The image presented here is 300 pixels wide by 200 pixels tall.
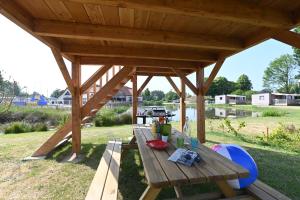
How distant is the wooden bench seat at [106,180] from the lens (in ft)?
5.73

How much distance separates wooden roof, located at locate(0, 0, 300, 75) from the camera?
203 centimetres

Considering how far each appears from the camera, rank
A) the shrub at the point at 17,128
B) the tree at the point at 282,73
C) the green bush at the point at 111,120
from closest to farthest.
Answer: the shrub at the point at 17,128, the green bush at the point at 111,120, the tree at the point at 282,73

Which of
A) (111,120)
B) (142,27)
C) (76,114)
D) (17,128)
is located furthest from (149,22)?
(17,128)

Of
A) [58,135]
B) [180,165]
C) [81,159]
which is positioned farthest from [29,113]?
[180,165]

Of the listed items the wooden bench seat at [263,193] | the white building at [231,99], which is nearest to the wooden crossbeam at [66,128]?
the wooden bench seat at [263,193]

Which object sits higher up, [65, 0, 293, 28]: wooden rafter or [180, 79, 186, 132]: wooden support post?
[65, 0, 293, 28]: wooden rafter

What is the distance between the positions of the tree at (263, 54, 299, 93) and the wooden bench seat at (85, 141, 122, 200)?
52941 mm

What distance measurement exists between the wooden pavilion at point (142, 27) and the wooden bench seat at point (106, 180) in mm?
1727

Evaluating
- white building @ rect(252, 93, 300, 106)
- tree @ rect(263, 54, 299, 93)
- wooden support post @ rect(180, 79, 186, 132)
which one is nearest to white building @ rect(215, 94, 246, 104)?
white building @ rect(252, 93, 300, 106)

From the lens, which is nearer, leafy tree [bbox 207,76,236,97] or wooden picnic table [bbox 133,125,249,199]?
wooden picnic table [bbox 133,125,249,199]

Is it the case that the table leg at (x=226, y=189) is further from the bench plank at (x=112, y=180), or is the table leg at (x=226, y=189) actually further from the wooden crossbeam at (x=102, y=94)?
the wooden crossbeam at (x=102, y=94)

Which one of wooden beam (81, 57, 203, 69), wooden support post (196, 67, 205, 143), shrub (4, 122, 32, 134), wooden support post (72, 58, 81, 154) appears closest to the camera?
wooden support post (72, 58, 81, 154)

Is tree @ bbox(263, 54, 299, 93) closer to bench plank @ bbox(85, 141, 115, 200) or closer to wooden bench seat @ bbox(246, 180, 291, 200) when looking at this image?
wooden bench seat @ bbox(246, 180, 291, 200)

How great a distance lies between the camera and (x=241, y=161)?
7.25 ft
